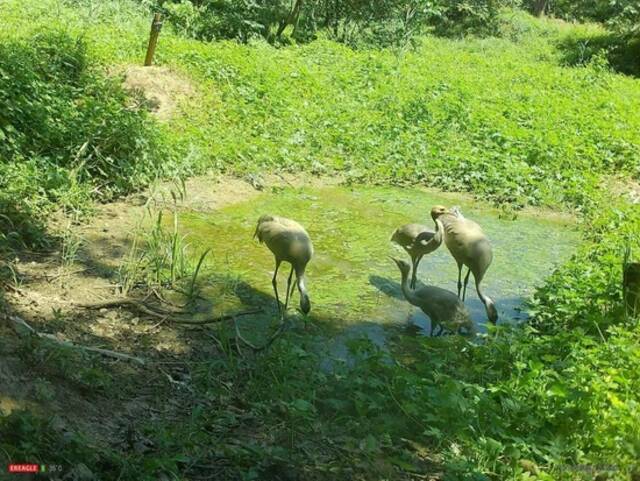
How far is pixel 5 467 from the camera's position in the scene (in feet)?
11.6

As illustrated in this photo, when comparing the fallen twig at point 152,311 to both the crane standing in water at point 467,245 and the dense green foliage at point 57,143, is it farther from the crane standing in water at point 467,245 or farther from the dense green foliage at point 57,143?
the crane standing in water at point 467,245

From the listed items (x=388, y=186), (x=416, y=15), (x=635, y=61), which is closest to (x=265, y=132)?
(x=388, y=186)

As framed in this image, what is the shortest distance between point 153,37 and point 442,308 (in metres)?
6.86

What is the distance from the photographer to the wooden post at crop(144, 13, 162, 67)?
11.4 m

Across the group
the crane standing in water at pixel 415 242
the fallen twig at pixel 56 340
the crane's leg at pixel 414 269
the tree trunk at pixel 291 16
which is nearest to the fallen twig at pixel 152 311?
the fallen twig at pixel 56 340

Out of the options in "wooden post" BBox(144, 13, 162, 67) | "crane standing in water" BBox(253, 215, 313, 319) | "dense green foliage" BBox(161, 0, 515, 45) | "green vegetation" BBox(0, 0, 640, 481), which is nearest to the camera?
"green vegetation" BBox(0, 0, 640, 481)

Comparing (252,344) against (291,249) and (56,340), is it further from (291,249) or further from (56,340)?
(56,340)

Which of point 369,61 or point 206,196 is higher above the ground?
point 369,61

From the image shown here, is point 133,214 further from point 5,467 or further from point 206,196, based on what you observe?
point 5,467

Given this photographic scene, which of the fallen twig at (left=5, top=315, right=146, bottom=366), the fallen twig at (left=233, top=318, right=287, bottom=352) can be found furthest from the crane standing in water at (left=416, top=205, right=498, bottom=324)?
the fallen twig at (left=5, top=315, right=146, bottom=366)

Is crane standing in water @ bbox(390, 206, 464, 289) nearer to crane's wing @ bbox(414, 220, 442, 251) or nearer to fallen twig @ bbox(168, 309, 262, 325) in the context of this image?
crane's wing @ bbox(414, 220, 442, 251)

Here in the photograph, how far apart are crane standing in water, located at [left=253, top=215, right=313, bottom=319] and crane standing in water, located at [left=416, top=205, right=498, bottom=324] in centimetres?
129

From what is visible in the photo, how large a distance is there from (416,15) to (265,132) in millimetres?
9936
